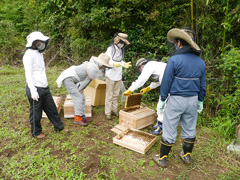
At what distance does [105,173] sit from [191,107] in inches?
64.2

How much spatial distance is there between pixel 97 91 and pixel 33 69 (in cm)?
208

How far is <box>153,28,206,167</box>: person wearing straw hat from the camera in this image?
251 centimetres

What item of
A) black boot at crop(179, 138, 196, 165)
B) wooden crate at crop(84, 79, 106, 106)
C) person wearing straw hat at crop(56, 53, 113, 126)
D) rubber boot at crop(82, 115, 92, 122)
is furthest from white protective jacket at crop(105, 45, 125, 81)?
black boot at crop(179, 138, 196, 165)

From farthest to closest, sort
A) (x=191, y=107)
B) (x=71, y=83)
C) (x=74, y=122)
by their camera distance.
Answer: (x=74, y=122) → (x=71, y=83) → (x=191, y=107)

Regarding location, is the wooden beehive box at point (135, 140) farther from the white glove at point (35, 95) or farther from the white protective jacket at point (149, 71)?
the white glove at point (35, 95)

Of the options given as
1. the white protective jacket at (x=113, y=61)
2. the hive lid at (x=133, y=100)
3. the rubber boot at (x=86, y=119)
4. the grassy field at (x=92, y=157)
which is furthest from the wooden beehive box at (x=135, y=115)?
the rubber boot at (x=86, y=119)

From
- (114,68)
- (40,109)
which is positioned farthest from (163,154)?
(40,109)

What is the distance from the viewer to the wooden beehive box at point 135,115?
389cm

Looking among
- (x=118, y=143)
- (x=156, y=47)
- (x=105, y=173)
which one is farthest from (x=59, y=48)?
(x=105, y=173)

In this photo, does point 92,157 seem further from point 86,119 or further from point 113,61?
point 113,61

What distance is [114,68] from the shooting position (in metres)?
4.30

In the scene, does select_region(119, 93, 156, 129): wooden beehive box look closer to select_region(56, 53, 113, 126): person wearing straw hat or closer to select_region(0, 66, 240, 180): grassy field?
select_region(0, 66, 240, 180): grassy field

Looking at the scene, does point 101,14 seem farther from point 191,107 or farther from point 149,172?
point 149,172

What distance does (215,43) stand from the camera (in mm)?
4500
